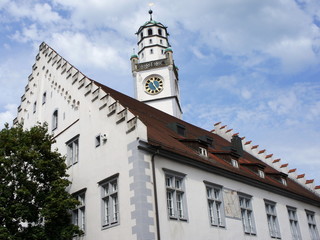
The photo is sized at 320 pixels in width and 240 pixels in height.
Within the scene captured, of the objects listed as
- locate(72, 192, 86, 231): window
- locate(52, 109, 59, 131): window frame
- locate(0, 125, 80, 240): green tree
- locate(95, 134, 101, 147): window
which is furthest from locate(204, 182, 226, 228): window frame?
locate(52, 109, 59, 131): window frame

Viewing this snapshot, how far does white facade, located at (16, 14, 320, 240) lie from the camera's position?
62.1ft

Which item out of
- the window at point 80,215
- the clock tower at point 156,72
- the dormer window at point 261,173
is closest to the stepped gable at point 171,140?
the dormer window at point 261,173

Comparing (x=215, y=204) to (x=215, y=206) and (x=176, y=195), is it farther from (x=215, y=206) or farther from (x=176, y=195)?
(x=176, y=195)

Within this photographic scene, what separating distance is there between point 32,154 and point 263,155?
23865mm

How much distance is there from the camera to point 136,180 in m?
18.8

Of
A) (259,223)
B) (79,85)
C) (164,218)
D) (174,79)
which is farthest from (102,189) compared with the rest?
(174,79)

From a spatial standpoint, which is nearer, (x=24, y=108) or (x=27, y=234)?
(x=27, y=234)

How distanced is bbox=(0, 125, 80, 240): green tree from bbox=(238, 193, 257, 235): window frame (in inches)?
382

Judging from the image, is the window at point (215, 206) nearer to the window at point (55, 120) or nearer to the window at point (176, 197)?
the window at point (176, 197)

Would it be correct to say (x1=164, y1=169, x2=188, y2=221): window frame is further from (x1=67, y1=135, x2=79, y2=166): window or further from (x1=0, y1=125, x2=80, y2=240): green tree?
(x1=67, y1=135, x2=79, y2=166): window

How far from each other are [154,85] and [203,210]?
26231 mm

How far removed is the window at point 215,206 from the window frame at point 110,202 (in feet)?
17.0

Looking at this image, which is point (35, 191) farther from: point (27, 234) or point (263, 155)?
point (263, 155)

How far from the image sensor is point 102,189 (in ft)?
68.2
